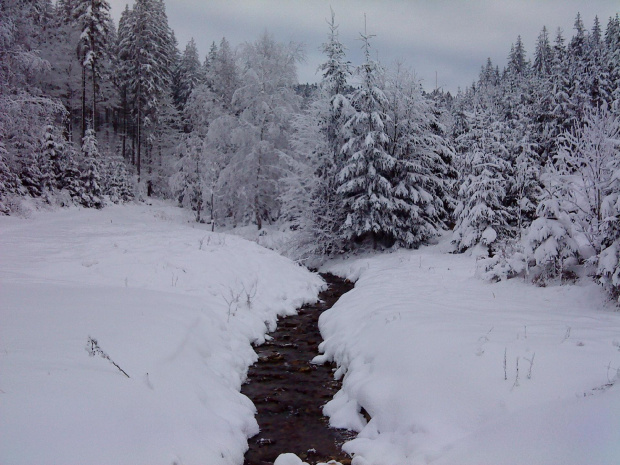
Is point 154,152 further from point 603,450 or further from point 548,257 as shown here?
point 603,450

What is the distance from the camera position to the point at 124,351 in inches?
217

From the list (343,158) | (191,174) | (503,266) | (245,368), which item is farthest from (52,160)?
(503,266)

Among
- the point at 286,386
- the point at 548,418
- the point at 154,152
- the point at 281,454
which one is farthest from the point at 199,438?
the point at 154,152

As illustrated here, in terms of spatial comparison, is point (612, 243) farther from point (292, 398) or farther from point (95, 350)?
point (95, 350)

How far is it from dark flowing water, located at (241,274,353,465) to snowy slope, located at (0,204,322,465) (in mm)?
283

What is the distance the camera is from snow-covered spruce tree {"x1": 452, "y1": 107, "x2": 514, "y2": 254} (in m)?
18.7

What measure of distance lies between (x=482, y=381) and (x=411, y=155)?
60.4ft

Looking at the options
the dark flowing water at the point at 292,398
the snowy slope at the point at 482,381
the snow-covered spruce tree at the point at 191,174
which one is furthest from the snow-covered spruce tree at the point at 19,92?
the snowy slope at the point at 482,381

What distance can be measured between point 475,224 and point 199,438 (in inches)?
685

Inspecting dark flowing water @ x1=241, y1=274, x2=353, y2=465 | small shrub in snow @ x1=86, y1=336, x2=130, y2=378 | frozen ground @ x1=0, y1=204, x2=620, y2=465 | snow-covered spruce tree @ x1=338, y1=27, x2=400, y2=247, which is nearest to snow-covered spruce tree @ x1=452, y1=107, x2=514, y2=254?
snow-covered spruce tree @ x1=338, y1=27, x2=400, y2=247

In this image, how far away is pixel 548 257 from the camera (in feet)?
35.0

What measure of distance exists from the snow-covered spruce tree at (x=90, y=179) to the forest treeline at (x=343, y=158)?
96 mm

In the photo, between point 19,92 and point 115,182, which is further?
point 115,182

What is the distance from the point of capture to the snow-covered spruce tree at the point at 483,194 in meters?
18.7
